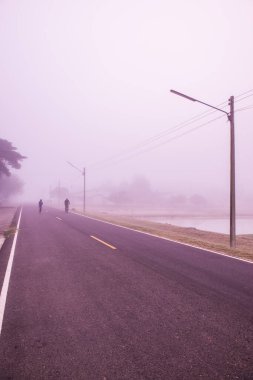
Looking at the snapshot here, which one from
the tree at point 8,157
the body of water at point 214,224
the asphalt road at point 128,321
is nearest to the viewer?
the asphalt road at point 128,321

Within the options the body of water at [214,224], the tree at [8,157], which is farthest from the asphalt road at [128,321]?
the tree at [8,157]

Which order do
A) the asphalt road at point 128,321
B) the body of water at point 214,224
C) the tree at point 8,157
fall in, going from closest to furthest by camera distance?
1. the asphalt road at point 128,321
2. the body of water at point 214,224
3. the tree at point 8,157

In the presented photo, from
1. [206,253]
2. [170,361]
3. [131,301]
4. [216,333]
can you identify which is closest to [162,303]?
[131,301]

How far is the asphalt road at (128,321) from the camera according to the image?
3662 mm

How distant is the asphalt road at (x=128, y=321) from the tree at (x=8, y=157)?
5266 centimetres

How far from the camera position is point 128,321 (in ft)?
16.2

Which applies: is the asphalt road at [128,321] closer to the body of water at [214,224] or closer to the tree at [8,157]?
the body of water at [214,224]

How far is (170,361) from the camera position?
147 inches

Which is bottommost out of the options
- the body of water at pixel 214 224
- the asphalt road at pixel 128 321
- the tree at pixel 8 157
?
the body of water at pixel 214 224

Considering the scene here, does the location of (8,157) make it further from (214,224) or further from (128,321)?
(128,321)

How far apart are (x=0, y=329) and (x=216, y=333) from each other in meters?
3.42

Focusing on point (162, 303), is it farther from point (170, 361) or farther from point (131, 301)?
point (170, 361)

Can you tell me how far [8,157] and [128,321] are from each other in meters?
58.4

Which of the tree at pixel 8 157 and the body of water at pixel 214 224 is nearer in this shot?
the body of water at pixel 214 224
